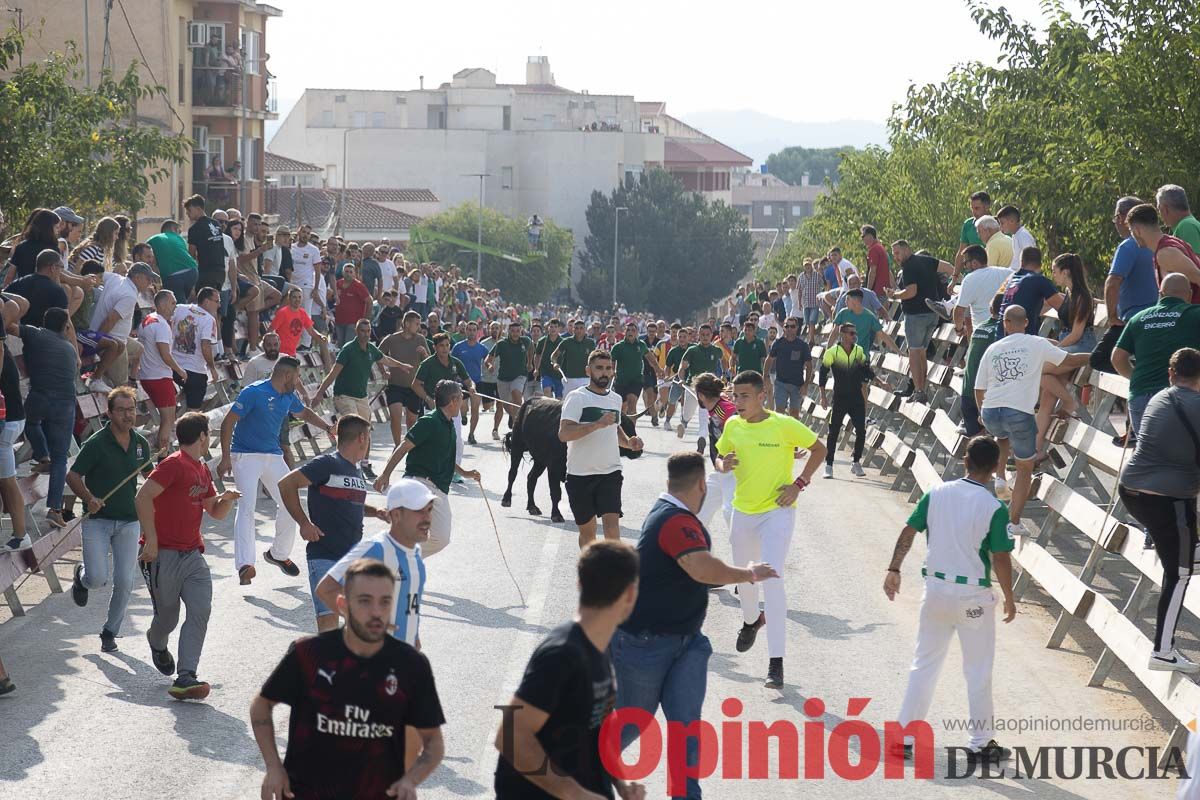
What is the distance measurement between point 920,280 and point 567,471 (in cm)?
841

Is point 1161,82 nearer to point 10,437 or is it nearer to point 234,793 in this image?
point 10,437

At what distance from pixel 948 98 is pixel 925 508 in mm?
20402

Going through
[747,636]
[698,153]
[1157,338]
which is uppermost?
[698,153]

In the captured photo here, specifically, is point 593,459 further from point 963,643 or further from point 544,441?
point 963,643

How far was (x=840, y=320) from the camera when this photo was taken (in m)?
23.4

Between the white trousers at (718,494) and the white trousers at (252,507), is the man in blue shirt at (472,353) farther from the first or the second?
the white trousers at (718,494)

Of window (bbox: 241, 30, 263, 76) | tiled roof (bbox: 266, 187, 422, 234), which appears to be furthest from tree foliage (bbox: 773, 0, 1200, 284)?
tiled roof (bbox: 266, 187, 422, 234)

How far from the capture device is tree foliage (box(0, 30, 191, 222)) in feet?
73.2

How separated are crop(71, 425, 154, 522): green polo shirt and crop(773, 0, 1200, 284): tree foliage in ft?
38.2

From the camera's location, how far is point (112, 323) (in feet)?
56.4

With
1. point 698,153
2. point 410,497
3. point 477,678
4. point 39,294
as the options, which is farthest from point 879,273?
point 698,153

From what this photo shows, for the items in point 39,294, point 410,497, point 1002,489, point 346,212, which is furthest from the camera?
point 346,212

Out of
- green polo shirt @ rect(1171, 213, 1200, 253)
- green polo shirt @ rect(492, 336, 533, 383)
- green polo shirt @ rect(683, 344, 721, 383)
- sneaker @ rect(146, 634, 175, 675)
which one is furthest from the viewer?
green polo shirt @ rect(492, 336, 533, 383)

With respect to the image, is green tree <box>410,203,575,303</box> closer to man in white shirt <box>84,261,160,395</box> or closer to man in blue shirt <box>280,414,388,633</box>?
man in white shirt <box>84,261,160,395</box>
